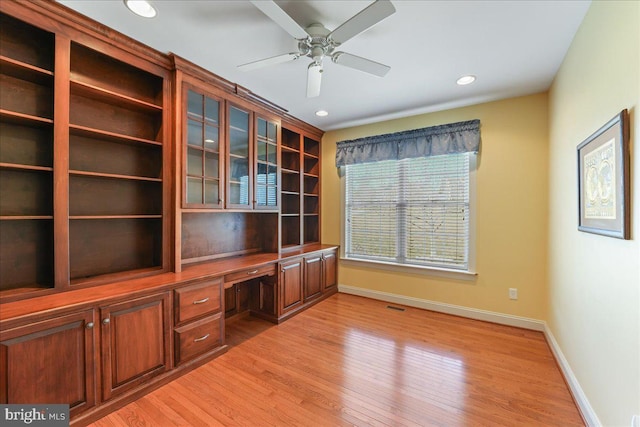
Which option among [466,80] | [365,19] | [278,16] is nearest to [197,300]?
[278,16]

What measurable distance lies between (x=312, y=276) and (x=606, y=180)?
308cm

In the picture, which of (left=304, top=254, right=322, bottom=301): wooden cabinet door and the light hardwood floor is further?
(left=304, top=254, right=322, bottom=301): wooden cabinet door

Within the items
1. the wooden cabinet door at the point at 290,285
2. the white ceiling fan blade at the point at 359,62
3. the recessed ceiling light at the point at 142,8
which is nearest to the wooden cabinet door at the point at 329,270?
the wooden cabinet door at the point at 290,285

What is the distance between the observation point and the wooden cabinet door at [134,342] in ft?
5.88

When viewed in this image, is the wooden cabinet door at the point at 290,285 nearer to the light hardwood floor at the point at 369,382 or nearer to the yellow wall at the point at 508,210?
the light hardwood floor at the point at 369,382

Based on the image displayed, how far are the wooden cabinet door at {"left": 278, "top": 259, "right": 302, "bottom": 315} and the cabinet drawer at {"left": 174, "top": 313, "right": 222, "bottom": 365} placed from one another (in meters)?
0.87

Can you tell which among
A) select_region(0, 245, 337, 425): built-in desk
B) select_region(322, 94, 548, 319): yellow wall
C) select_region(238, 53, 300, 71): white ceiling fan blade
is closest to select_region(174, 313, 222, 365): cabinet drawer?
select_region(0, 245, 337, 425): built-in desk

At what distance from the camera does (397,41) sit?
2.07 meters

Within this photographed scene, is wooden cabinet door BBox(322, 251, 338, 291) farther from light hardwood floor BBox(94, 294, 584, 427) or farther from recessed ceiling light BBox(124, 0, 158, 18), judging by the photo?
recessed ceiling light BBox(124, 0, 158, 18)

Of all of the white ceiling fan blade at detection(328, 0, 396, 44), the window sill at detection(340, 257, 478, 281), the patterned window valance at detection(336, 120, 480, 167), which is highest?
the white ceiling fan blade at detection(328, 0, 396, 44)

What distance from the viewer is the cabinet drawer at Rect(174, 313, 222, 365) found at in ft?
7.23

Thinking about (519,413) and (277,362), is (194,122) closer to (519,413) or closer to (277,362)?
(277,362)

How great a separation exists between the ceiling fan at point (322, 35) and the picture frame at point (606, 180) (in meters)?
1.33

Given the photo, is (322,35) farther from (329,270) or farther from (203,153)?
(329,270)
